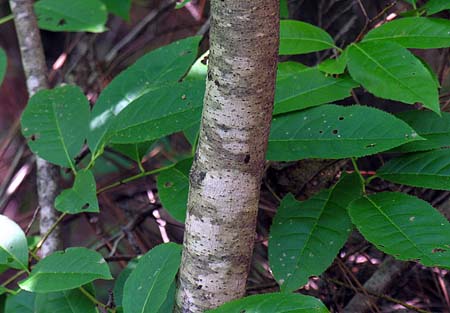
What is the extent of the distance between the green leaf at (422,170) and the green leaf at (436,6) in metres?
0.24

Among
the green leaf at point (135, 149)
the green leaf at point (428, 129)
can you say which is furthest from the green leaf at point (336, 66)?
the green leaf at point (135, 149)

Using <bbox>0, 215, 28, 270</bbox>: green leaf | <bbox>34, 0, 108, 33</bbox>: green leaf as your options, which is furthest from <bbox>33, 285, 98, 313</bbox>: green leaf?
<bbox>34, 0, 108, 33</bbox>: green leaf

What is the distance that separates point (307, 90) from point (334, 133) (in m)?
0.11

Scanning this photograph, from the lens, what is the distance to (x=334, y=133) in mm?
937

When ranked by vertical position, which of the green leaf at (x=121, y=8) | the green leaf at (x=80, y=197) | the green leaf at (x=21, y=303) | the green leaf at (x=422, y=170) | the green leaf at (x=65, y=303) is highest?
the green leaf at (x=121, y=8)

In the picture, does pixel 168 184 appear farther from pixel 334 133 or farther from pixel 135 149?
pixel 334 133

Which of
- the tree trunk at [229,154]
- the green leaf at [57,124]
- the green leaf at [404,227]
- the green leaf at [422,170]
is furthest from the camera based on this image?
the green leaf at [57,124]

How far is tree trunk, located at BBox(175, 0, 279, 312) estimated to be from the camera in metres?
0.64

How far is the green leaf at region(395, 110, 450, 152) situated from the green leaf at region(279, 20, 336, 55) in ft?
0.60

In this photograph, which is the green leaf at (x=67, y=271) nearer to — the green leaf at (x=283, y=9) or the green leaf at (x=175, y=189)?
the green leaf at (x=175, y=189)

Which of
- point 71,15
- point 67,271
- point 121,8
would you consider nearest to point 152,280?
point 67,271

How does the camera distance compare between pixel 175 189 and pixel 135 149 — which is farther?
pixel 135 149

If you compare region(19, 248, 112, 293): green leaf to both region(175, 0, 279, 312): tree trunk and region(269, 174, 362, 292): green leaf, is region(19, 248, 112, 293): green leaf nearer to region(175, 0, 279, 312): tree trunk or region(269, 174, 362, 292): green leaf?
region(175, 0, 279, 312): tree trunk

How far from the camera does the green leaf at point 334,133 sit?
2.96 feet
